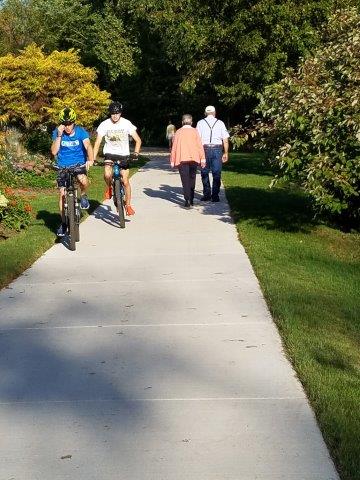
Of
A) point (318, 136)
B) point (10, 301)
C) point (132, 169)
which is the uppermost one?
point (318, 136)

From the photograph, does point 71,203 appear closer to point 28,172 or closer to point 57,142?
point 57,142

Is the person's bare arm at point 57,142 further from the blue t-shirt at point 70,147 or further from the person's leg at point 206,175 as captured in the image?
the person's leg at point 206,175

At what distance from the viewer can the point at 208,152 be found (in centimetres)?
1617

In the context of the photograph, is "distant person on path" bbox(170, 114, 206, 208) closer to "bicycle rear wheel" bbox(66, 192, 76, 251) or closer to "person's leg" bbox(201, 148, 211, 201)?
"person's leg" bbox(201, 148, 211, 201)

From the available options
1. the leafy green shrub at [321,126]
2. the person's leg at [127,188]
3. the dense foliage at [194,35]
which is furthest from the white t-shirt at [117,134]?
the dense foliage at [194,35]

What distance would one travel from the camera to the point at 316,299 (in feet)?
26.2

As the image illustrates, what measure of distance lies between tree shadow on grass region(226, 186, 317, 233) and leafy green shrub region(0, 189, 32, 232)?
10.9 ft

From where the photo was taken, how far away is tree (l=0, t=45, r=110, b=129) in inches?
1034

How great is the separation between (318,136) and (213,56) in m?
14.4

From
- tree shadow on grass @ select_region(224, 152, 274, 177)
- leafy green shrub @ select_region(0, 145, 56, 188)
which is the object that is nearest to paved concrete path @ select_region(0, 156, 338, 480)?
leafy green shrub @ select_region(0, 145, 56, 188)

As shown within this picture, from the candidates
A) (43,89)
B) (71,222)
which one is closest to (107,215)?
(71,222)

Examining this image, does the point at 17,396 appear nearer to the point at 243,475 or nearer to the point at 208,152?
the point at 243,475

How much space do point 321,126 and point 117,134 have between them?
3545mm

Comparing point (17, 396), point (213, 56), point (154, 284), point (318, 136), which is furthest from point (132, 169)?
point (17, 396)
